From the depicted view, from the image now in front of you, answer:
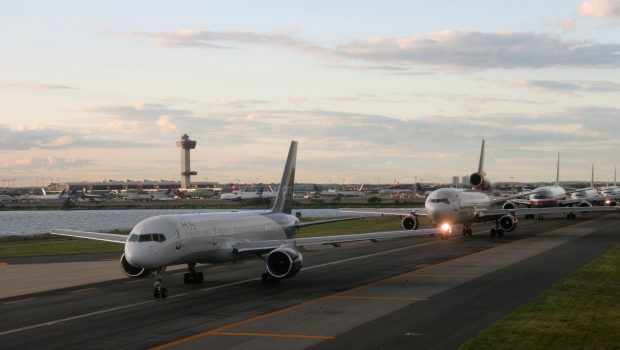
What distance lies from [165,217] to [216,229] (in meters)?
3.27

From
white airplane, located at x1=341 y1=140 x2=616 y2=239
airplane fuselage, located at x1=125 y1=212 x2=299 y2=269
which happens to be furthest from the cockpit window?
airplane fuselage, located at x1=125 y1=212 x2=299 y2=269

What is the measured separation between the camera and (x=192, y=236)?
1336 inches

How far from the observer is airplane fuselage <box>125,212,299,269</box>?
31.8 m

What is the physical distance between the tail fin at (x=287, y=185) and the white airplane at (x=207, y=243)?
9.46 feet

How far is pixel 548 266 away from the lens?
42.8 meters

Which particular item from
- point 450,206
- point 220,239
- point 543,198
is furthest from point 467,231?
point 220,239

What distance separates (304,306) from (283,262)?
578 cm

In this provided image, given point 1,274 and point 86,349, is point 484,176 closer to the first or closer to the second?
point 1,274

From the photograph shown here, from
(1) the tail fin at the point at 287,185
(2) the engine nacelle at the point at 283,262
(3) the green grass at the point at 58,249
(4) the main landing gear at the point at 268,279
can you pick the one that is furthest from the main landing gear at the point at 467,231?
(2) the engine nacelle at the point at 283,262

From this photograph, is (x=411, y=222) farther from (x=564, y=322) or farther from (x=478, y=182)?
(x=564, y=322)

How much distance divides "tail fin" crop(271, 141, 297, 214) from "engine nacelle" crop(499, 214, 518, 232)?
30.7 meters

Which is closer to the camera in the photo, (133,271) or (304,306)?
(304,306)

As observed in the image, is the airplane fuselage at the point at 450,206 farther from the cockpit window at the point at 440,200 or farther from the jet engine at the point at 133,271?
the jet engine at the point at 133,271

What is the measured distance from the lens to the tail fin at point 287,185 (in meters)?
45.5
